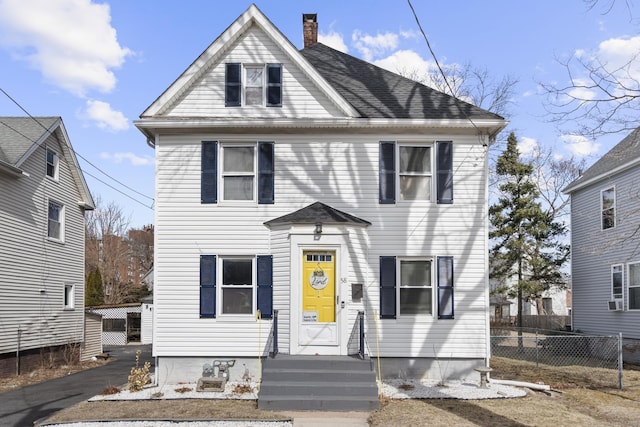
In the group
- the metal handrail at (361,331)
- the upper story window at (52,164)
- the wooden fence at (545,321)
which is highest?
the upper story window at (52,164)

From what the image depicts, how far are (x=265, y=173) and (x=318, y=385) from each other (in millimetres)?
5015

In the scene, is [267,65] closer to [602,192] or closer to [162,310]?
[162,310]

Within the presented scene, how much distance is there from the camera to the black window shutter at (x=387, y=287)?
42.1 feet

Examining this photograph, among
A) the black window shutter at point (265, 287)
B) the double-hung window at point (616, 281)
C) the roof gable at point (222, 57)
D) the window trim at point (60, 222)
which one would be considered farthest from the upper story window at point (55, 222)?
the double-hung window at point (616, 281)

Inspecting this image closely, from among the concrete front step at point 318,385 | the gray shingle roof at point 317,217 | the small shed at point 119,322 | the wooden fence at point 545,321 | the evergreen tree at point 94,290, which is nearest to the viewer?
the concrete front step at point 318,385

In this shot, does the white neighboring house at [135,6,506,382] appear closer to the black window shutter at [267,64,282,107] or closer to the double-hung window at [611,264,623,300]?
the black window shutter at [267,64,282,107]

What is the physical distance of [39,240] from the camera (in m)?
18.9

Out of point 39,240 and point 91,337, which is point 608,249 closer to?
point 39,240

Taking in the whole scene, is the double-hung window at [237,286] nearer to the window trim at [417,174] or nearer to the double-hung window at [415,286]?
the double-hung window at [415,286]

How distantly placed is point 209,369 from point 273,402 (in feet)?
9.36

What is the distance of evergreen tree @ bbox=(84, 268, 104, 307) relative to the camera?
35500mm

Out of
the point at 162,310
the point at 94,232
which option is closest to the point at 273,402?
Answer: the point at 162,310

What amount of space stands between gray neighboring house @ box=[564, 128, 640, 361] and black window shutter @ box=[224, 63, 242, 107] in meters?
11.5

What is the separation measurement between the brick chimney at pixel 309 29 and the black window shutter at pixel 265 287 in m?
8.86
